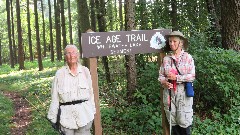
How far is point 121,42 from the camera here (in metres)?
5.19

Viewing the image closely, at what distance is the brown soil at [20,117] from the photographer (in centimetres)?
820

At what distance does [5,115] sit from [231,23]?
751cm

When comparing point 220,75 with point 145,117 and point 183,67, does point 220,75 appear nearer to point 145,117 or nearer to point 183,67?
point 145,117

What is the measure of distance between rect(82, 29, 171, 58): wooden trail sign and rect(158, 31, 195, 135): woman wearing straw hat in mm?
517

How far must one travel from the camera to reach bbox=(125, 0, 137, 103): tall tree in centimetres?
737

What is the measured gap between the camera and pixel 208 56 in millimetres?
6703

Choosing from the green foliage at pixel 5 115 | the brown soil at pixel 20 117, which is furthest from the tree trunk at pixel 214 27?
the green foliage at pixel 5 115

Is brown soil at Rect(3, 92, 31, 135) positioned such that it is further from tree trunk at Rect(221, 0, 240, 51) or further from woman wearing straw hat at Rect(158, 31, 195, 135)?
tree trunk at Rect(221, 0, 240, 51)

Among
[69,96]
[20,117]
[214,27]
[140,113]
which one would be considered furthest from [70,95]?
[214,27]

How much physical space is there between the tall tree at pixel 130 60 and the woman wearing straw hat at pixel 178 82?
2508 millimetres

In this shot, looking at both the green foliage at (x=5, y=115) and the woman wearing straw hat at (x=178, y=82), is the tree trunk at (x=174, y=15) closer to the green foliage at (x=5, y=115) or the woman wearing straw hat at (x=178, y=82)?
the woman wearing straw hat at (x=178, y=82)

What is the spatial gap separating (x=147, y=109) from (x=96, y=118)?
200 cm

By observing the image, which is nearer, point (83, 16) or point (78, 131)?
point (78, 131)

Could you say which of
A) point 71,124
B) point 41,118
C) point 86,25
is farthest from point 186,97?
point 86,25
